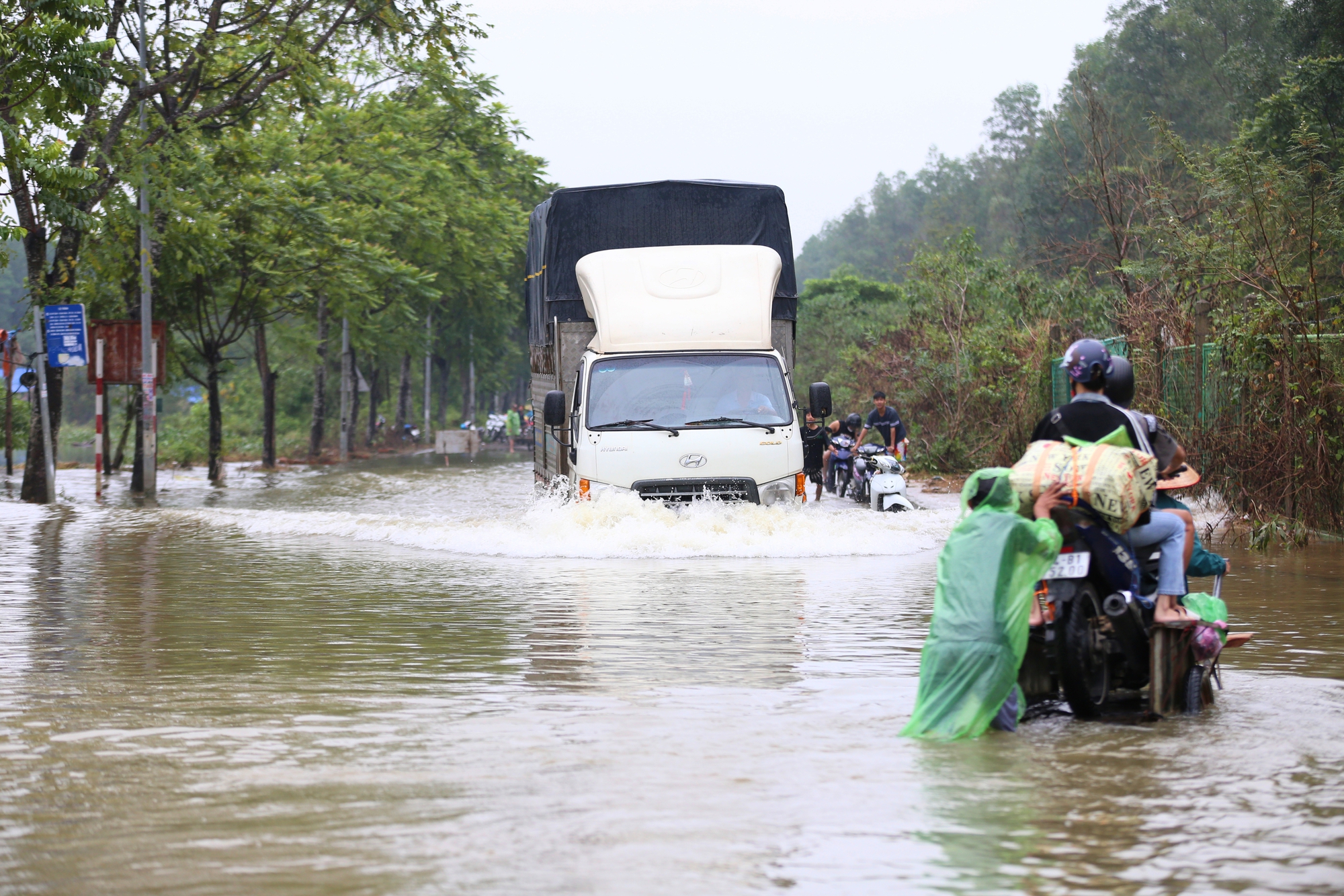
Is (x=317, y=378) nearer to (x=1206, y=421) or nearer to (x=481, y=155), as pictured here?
(x=481, y=155)

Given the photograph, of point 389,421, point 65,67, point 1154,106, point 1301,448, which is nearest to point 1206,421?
point 1301,448

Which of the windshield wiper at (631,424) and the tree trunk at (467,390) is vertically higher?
the tree trunk at (467,390)

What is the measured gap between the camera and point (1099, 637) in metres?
6.50

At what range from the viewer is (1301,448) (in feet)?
48.5

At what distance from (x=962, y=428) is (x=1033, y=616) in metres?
20.7

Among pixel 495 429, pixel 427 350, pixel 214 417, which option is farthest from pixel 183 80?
pixel 495 429

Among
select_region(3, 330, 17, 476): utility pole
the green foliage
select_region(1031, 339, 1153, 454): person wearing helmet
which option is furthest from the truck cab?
select_region(3, 330, 17, 476): utility pole

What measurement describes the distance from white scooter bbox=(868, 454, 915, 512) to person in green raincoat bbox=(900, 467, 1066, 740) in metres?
12.9

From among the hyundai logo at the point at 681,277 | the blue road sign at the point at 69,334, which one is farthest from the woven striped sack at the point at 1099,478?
the blue road sign at the point at 69,334

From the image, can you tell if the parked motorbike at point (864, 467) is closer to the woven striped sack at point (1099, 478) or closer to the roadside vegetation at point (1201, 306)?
the roadside vegetation at point (1201, 306)

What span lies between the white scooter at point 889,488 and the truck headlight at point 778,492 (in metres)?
4.50

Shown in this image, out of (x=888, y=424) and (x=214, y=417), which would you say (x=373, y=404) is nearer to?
(x=214, y=417)

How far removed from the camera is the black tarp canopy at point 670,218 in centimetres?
1695

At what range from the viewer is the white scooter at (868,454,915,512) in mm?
19250
